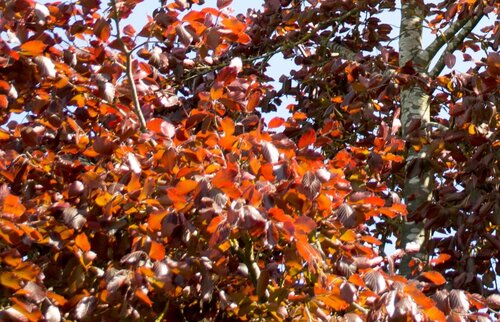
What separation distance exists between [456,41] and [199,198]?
3377 mm

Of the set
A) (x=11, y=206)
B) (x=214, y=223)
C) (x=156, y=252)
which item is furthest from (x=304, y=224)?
(x=11, y=206)

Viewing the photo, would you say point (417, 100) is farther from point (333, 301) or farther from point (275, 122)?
point (333, 301)

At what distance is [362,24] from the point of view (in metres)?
5.61

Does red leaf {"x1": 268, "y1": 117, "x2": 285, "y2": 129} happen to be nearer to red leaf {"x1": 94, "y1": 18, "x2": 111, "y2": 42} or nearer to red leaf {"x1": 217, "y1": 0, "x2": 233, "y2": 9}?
red leaf {"x1": 217, "y1": 0, "x2": 233, "y2": 9}

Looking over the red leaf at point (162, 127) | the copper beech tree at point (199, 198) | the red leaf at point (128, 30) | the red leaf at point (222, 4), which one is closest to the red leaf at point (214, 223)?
the copper beech tree at point (199, 198)

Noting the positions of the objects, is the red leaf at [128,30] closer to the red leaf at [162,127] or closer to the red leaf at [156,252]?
the red leaf at [162,127]

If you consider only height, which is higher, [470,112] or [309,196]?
[470,112]

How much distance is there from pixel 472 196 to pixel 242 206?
6.61 ft

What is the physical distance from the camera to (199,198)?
2.38m

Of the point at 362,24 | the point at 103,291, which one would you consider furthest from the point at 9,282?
the point at 362,24

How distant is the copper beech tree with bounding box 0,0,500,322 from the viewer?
96.3 inches

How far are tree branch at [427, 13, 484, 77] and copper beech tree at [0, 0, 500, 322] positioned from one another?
882 millimetres

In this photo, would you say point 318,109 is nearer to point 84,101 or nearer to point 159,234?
point 84,101

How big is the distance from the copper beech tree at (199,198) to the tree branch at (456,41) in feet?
2.90
